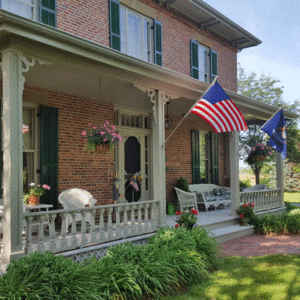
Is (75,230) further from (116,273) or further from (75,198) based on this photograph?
(75,198)

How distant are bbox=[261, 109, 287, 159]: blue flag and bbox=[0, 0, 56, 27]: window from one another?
562cm

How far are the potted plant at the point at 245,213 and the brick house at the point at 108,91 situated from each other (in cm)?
85

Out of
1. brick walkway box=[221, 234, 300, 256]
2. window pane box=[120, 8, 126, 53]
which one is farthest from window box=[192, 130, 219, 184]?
window pane box=[120, 8, 126, 53]

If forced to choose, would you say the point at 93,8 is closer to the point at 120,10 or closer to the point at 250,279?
the point at 120,10

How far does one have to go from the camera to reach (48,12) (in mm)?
7793

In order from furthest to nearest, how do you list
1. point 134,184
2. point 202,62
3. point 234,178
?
point 202,62, point 234,178, point 134,184

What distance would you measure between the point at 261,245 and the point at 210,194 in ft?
13.7

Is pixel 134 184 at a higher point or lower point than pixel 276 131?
lower

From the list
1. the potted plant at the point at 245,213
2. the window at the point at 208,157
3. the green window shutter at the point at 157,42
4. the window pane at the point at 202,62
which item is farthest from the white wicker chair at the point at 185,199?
the window pane at the point at 202,62

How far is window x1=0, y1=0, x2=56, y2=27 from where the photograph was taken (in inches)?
292

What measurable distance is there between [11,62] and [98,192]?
182 inches

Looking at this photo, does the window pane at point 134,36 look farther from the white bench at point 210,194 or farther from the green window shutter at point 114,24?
the white bench at point 210,194

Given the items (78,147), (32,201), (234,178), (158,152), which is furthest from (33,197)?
(234,178)

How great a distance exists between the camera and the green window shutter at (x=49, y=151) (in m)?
7.60
